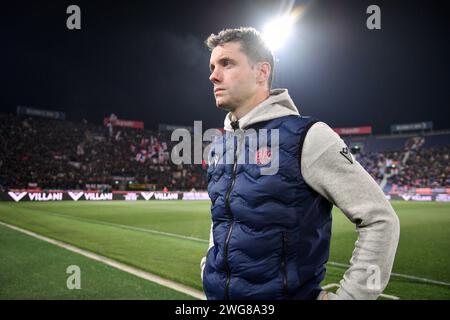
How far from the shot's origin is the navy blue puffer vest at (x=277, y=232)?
70.2 inches

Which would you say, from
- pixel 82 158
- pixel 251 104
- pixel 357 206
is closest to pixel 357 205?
pixel 357 206

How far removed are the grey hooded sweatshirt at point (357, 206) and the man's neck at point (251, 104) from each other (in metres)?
0.46

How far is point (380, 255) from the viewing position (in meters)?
1.59

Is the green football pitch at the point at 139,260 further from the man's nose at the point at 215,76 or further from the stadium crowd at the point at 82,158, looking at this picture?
the stadium crowd at the point at 82,158

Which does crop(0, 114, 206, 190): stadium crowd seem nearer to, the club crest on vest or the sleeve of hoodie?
the club crest on vest

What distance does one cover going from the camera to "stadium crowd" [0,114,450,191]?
1582 inches

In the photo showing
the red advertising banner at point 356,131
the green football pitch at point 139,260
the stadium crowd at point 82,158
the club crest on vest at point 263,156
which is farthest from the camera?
the red advertising banner at point 356,131

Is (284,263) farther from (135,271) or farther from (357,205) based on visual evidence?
(135,271)

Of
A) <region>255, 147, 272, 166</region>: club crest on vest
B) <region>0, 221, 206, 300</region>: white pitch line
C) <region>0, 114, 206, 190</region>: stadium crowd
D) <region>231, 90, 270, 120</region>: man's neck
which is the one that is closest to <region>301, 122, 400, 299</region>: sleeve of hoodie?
<region>255, 147, 272, 166</region>: club crest on vest

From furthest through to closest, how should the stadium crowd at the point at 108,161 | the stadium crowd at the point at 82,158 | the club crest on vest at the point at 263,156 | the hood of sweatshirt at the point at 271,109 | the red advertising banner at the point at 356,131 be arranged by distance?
the red advertising banner at the point at 356,131
the stadium crowd at the point at 108,161
the stadium crowd at the point at 82,158
the hood of sweatshirt at the point at 271,109
the club crest on vest at the point at 263,156

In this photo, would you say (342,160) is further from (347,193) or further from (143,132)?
(143,132)

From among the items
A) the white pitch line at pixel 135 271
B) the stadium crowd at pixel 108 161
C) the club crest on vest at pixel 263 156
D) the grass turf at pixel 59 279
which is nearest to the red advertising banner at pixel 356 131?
the stadium crowd at pixel 108 161

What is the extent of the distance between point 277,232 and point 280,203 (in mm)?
139
